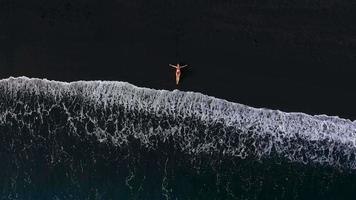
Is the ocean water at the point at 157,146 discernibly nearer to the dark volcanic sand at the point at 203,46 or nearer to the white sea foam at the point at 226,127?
the white sea foam at the point at 226,127

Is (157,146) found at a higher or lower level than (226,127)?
lower

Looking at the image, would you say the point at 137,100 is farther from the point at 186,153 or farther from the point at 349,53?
the point at 349,53

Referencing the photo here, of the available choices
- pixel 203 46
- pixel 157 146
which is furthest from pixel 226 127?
pixel 203 46

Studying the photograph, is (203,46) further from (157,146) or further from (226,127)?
(157,146)

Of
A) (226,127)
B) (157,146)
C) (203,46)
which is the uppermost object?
(203,46)

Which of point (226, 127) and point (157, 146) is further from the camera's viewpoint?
point (157, 146)

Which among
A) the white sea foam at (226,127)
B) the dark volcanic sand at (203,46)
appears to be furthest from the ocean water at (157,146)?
the dark volcanic sand at (203,46)
